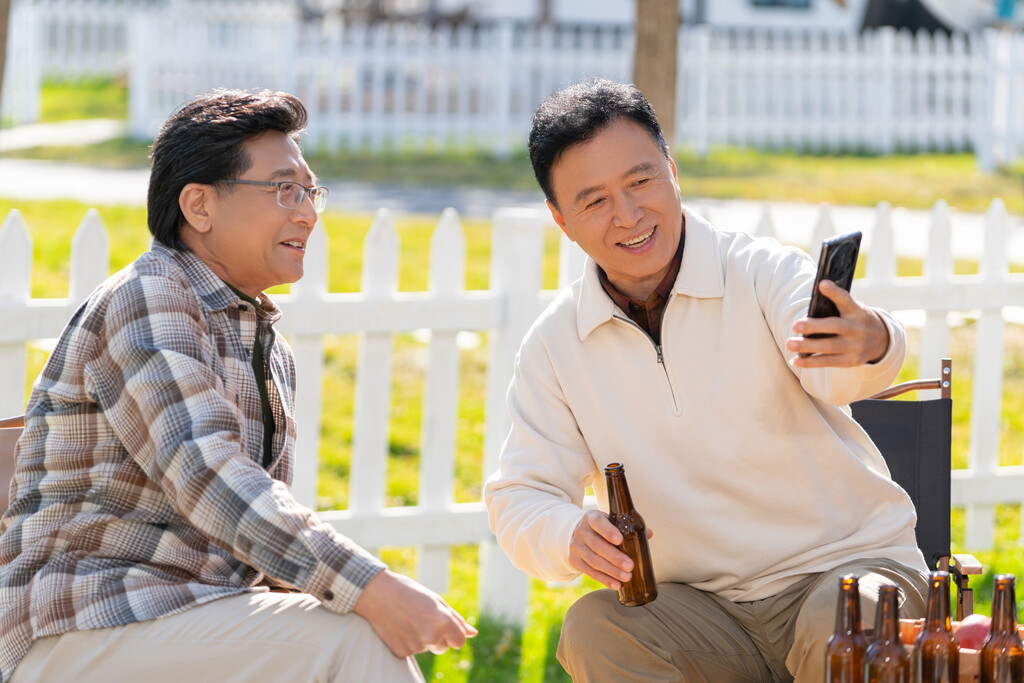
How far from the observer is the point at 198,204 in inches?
108

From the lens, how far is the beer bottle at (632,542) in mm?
2646

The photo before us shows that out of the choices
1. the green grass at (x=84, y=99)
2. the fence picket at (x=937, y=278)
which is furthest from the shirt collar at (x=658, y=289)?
the green grass at (x=84, y=99)

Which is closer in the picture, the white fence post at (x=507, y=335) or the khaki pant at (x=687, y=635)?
the khaki pant at (x=687, y=635)

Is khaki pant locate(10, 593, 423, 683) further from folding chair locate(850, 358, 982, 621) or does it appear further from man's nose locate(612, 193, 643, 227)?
folding chair locate(850, 358, 982, 621)

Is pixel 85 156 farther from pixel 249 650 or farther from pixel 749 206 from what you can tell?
pixel 249 650

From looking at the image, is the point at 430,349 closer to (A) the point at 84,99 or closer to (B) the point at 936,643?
(B) the point at 936,643

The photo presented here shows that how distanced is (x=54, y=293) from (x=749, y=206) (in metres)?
6.24

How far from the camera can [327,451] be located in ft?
19.7

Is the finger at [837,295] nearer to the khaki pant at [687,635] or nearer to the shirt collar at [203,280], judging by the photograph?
the khaki pant at [687,635]

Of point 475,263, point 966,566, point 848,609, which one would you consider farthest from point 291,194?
point 475,263

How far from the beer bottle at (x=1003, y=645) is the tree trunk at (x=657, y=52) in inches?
155

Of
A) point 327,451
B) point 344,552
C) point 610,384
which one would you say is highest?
point 610,384

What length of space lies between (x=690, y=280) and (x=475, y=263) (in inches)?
215

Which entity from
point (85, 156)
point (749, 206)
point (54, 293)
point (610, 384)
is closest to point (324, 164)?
point (85, 156)
